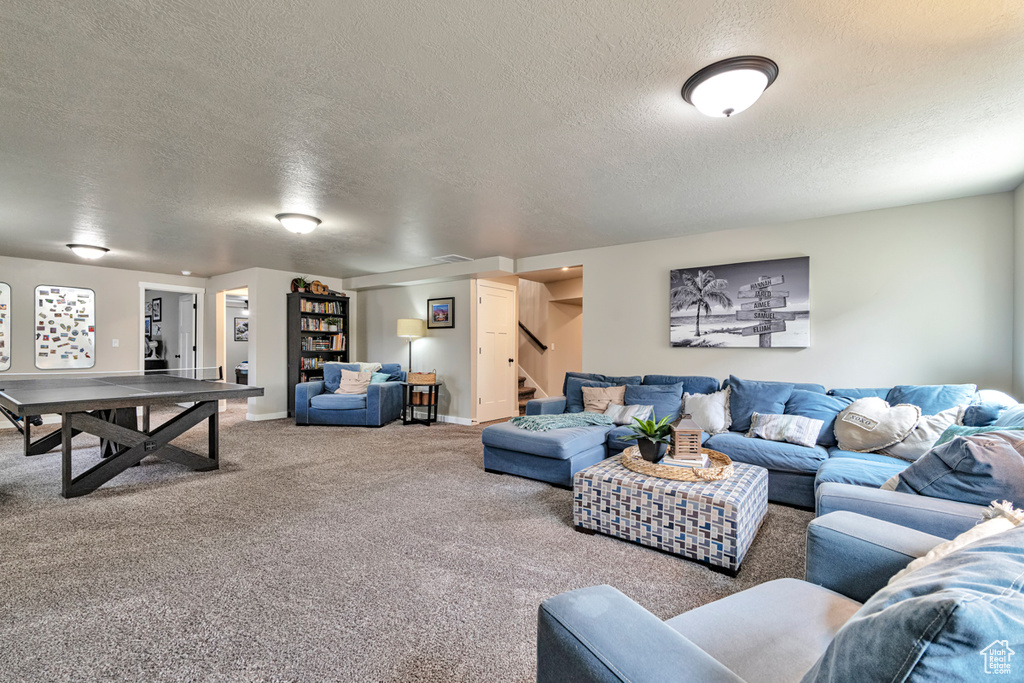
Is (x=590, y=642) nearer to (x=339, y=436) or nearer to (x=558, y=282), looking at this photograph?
(x=339, y=436)

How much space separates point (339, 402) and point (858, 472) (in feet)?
18.0

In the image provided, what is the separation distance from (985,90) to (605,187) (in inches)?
76.0

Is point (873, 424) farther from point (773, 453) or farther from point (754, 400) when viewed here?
point (754, 400)

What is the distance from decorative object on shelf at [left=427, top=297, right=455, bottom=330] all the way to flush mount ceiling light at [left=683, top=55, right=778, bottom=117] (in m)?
5.02

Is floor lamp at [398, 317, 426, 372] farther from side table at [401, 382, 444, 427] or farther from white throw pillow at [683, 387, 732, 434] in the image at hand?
white throw pillow at [683, 387, 732, 434]

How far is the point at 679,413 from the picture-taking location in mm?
4191

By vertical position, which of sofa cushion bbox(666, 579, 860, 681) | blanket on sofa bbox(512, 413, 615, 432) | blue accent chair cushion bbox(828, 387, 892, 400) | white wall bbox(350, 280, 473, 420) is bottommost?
sofa cushion bbox(666, 579, 860, 681)

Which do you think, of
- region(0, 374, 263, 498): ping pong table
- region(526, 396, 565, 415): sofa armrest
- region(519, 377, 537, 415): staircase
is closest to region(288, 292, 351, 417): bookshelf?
region(0, 374, 263, 498): ping pong table

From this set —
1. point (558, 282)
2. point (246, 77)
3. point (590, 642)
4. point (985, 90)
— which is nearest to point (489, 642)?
point (590, 642)

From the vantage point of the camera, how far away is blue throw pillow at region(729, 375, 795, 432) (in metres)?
3.74

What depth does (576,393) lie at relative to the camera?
15.7ft

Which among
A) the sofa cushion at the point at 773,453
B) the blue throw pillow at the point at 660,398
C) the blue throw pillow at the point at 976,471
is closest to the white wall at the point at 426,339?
the blue throw pillow at the point at 660,398

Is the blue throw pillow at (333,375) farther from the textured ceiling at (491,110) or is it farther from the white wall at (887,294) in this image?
the white wall at (887,294)

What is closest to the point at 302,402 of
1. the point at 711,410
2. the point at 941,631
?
the point at 711,410
